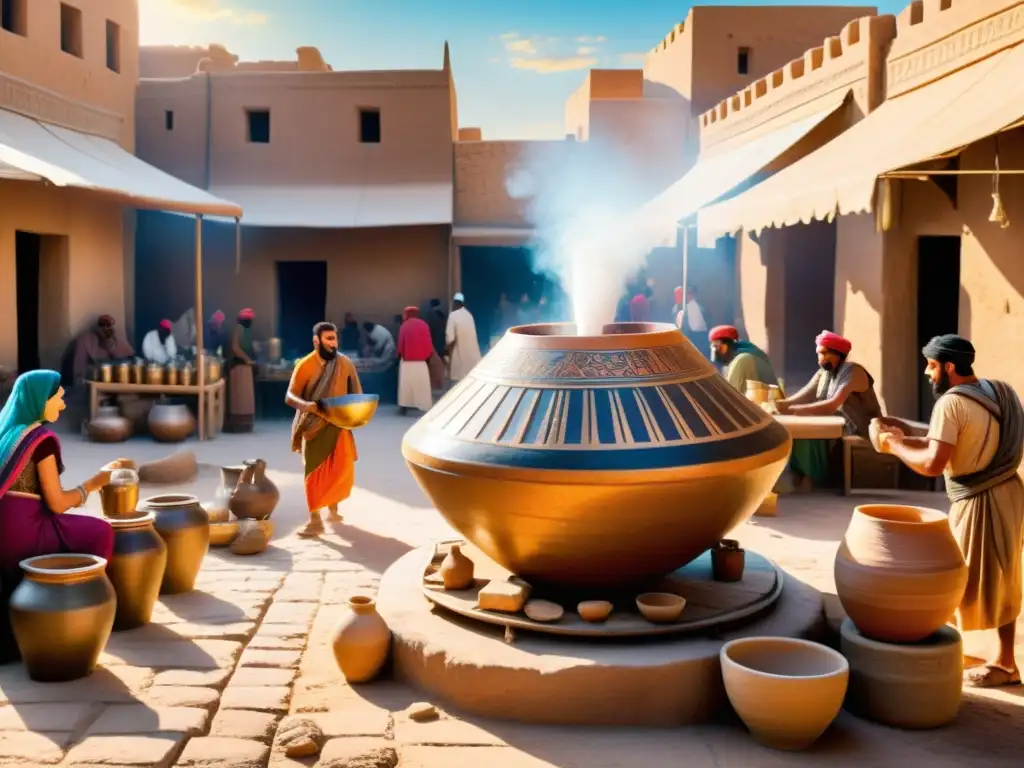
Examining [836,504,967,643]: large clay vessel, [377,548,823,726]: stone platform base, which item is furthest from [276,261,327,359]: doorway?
[836,504,967,643]: large clay vessel

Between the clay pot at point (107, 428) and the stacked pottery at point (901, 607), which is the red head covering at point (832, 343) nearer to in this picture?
the stacked pottery at point (901, 607)

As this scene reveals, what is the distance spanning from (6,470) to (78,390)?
25.6 ft

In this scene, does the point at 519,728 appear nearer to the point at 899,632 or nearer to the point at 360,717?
the point at 360,717

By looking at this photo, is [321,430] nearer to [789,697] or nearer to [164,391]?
[789,697]

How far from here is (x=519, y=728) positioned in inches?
157

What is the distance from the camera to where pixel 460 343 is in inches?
559

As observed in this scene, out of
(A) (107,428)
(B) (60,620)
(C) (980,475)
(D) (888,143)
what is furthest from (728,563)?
(A) (107,428)

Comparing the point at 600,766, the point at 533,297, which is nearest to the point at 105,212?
the point at 533,297

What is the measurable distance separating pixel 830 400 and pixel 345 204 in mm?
10226

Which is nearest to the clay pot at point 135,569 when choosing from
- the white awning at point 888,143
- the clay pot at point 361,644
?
the clay pot at point 361,644

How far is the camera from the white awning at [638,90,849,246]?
10.7 meters

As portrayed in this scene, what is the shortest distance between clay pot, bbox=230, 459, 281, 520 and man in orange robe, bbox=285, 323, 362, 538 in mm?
262

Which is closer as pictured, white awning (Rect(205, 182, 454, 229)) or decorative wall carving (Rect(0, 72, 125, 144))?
decorative wall carving (Rect(0, 72, 125, 144))

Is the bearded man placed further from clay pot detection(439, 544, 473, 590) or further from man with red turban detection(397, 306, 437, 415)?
man with red turban detection(397, 306, 437, 415)
